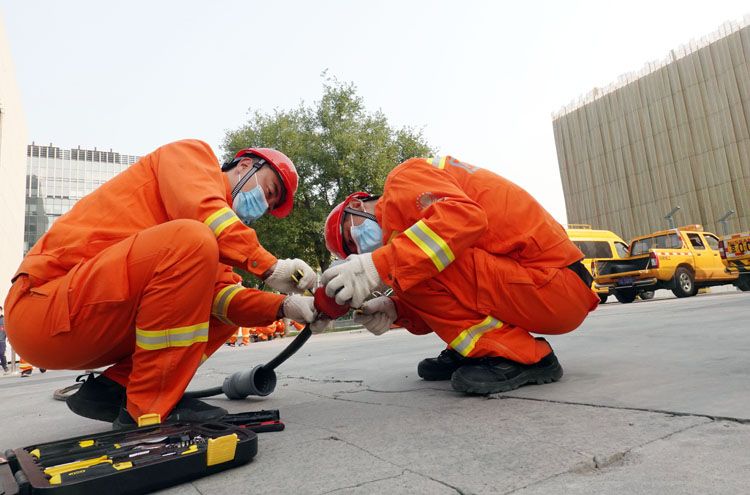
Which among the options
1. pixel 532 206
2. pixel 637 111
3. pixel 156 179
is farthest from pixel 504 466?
pixel 637 111

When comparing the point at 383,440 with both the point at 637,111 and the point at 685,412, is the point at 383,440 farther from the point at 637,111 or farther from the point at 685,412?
the point at 637,111

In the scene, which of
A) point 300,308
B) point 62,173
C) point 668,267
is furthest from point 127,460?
point 62,173

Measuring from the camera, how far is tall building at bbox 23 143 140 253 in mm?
63003

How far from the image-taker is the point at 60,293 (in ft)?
5.53

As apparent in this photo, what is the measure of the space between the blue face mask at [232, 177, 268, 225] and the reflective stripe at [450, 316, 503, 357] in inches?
Result: 48.1

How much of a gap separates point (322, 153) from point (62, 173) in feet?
210

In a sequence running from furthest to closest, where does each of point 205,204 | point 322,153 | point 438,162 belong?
point 322,153, point 438,162, point 205,204

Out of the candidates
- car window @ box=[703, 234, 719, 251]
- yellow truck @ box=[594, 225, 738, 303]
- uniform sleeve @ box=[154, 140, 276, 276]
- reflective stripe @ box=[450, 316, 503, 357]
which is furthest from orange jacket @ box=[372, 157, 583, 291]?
car window @ box=[703, 234, 719, 251]

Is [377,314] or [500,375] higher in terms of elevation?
[377,314]

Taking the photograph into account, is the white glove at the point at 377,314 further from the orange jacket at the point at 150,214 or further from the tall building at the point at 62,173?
the tall building at the point at 62,173

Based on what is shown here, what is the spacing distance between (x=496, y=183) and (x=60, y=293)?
181cm

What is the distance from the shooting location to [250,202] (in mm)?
2553

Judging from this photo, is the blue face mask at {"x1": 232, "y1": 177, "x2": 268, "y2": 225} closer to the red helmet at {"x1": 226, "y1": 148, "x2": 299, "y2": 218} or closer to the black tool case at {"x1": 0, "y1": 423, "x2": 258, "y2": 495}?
the red helmet at {"x1": 226, "y1": 148, "x2": 299, "y2": 218}

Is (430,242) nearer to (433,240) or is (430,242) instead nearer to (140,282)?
(433,240)
